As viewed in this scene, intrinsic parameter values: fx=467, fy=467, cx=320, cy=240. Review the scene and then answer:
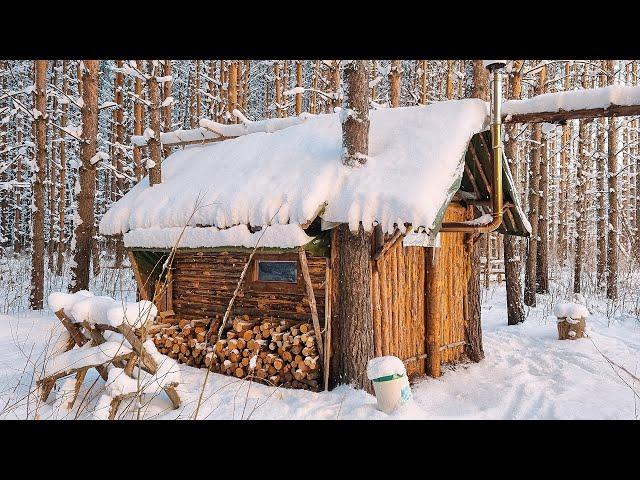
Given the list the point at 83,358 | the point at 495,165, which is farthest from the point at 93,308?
the point at 495,165

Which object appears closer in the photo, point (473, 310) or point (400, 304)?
point (400, 304)

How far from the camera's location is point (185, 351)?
25.8 feet

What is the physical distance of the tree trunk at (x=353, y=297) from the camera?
21.0ft

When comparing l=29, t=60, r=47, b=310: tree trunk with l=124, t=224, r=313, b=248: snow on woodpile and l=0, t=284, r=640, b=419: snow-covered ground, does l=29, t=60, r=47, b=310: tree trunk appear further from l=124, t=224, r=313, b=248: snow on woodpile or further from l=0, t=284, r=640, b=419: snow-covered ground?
l=124, t=224, r=313, b=248: snow on woodpile

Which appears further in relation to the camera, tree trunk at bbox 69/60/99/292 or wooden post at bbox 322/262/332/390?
tree trunk at bbox 69/60/99/292

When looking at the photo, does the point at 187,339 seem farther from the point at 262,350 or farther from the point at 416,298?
the point at 416,298

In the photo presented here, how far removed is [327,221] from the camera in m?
6.36

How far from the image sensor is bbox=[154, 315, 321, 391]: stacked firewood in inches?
261

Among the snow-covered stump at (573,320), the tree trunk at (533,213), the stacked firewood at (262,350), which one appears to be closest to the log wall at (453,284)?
the snow-covered stump at (573,320)

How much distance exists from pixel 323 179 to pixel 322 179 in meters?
0.01

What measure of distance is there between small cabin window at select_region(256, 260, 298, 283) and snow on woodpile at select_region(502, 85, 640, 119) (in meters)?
4.10

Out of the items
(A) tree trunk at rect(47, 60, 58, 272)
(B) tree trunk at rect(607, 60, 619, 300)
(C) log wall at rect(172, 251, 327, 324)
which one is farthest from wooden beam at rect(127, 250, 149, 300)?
(B) tree trunk at rect(607, 60, 619, 300)

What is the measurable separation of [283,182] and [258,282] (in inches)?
64.9
